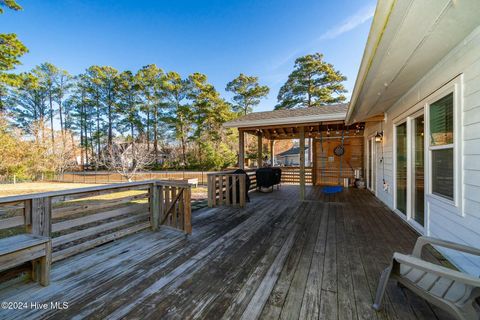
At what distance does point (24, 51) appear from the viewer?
8.73m

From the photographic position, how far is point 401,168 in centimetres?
404

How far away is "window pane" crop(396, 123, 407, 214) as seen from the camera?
12.6ft

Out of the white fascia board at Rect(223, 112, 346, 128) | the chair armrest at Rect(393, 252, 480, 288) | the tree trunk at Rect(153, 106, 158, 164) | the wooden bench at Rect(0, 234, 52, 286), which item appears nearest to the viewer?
the chair armrest at Rect(393, 252, 480, 288)

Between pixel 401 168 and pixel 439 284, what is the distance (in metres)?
3.36

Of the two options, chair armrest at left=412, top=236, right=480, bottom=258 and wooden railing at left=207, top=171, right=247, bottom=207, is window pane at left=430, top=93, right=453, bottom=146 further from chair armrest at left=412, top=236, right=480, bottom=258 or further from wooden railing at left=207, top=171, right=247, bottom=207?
wooden railing at left=207, top=171, right=247, bottom=207

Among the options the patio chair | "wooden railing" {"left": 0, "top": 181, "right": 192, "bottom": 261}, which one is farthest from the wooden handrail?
the patio chair

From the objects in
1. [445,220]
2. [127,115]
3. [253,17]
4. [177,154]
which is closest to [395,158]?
[445,220]

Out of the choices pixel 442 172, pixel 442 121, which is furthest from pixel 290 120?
pixel 442 172

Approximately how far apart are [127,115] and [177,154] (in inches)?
287

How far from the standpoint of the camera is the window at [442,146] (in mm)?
2287

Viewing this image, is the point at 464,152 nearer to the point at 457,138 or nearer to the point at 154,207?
the point at 457,138

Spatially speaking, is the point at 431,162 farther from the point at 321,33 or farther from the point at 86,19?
the point at 86,19

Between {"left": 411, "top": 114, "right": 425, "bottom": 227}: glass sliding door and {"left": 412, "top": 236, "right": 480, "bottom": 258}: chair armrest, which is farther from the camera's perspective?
{"left": 411, "top": 114, "right": 425, "bottom": 227}: glass sliding door

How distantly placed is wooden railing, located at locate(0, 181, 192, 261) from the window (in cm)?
347
